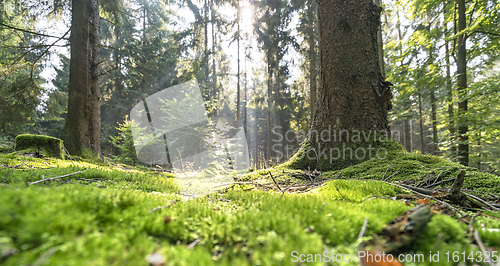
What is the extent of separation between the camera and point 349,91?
12.0 ft

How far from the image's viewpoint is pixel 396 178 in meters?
2.36

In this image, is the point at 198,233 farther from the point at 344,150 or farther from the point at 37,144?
the point at 37,144

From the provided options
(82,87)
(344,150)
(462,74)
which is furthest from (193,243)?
(462,74)

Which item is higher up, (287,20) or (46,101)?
(287,20)

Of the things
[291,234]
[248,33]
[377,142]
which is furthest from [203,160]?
[248,33]

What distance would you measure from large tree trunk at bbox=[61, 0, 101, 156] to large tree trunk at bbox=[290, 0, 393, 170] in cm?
A: 516

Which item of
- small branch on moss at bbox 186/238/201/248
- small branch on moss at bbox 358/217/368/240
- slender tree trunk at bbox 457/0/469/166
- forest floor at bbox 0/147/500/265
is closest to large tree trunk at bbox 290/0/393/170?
forest floor at bbox 0/147/500/265

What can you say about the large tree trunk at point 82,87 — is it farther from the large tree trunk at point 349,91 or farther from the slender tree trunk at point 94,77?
the large tree trunk at point 349,91

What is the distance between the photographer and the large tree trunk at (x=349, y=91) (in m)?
3.52

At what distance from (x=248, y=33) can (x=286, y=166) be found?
17995 millimetres

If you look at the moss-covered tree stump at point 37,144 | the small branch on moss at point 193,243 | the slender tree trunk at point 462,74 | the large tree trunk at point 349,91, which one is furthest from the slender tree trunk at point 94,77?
the slender tree trunk at point 462,74

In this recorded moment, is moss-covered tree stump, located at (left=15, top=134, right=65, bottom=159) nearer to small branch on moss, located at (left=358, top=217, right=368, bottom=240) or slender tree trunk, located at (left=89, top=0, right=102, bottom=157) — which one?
slender tree trunk, located at (left=89, top=0, right=102, bottom=157)

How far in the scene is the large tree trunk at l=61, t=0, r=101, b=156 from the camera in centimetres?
486

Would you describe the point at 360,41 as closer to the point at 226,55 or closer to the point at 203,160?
the point at 203,160
